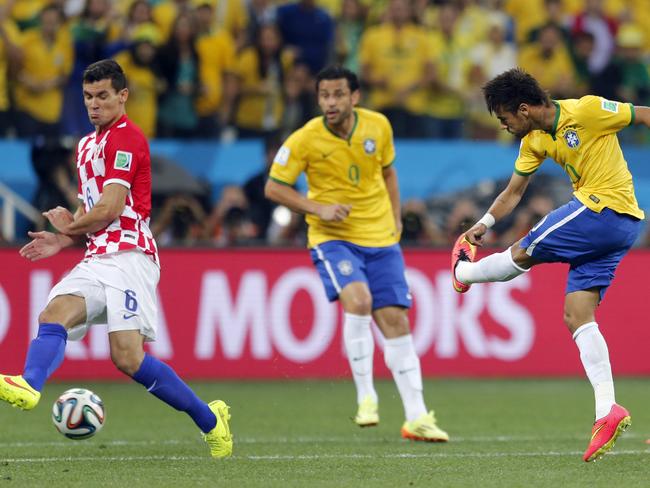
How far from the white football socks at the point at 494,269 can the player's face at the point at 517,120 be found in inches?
30.8

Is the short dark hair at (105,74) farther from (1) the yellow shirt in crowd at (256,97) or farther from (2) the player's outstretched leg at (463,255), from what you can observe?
(1) the yellow shirt in crowd at (256,97)

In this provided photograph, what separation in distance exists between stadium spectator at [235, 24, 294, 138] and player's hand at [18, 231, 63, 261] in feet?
29.4

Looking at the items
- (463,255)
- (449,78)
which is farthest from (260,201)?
(463,255)

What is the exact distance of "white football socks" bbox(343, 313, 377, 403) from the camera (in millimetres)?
9688

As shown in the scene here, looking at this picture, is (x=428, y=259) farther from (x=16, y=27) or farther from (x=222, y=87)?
(x=16, y=27)

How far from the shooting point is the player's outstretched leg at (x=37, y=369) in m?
7.05

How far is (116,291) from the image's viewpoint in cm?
757

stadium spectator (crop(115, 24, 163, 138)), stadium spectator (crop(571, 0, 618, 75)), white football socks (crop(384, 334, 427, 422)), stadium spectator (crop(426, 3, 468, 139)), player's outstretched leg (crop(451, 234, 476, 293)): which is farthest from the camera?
stadium spectator (crop(571, 0, 618, 75))

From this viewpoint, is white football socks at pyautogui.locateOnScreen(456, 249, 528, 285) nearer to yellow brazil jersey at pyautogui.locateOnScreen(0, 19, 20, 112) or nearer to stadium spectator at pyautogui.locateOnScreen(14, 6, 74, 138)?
stadium spectator at pyautogui.locateOnScreen(14, 6, 74, 138)

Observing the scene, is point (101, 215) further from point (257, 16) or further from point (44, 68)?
point (257, 16)

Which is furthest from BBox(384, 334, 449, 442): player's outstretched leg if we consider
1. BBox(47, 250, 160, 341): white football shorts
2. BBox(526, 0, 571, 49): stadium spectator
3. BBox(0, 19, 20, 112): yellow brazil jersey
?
BBox(526, 0, 571, 49): stadium spectator

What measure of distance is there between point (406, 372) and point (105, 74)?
11.1 feet

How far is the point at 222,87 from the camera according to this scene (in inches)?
663

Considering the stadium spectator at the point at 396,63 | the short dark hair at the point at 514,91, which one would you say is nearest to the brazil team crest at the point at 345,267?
the short dark hair at the point at 514,91
